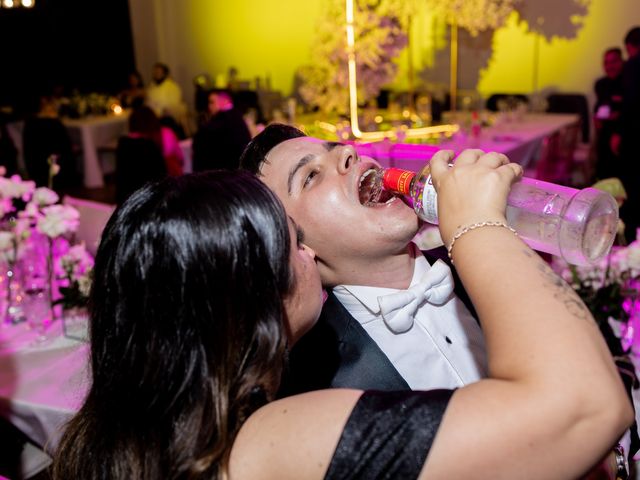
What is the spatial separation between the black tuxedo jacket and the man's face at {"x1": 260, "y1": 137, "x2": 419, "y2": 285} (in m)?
0.16

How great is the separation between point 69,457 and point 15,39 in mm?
12172

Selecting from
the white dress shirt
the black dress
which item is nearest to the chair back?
the white dress shirt

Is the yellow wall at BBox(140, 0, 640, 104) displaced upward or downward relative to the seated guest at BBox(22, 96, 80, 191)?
upward

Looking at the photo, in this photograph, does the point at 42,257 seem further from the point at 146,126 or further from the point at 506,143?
the point at 506,143

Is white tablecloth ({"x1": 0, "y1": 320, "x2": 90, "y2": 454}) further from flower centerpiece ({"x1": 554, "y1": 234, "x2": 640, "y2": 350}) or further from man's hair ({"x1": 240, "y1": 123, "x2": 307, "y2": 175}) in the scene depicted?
flower centerpiece ({"x1": 554, "y1": 234, "x2": 640, "y2": 350})

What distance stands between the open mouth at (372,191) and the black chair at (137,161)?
13.7ft

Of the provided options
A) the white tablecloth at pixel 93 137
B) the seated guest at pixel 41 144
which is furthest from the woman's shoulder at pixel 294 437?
the white tablecloth at pixel 93 137

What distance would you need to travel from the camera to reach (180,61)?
13.3 m

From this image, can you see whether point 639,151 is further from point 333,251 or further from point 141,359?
point 141,359

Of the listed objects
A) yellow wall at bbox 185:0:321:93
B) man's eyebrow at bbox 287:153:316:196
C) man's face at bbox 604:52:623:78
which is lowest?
man's eyebrow at bbox 287:153:316:196

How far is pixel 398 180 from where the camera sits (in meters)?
1.37

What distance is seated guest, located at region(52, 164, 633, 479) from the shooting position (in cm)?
80

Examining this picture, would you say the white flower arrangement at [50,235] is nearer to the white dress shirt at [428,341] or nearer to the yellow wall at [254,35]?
the white dress shirt at [428,341]

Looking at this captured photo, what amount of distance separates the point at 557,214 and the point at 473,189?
42 cm
